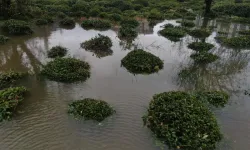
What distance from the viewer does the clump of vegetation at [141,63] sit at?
489 inches

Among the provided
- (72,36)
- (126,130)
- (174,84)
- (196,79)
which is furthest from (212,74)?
(72,36)

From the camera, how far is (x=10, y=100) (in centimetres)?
898

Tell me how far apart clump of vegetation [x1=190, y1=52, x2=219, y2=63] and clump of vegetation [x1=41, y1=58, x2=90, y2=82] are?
6.28m

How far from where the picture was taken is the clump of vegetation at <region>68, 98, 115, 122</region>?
853 centimetres

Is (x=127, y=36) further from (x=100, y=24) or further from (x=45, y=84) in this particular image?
(x=45, y=84)

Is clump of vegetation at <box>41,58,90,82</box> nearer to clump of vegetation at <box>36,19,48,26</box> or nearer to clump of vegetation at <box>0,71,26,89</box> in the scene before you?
clump of vegetation at <box>0,71,26,89</box>

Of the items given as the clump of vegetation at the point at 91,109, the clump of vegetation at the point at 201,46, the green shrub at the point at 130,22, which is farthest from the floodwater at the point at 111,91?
the green shrub at the point at 130,22

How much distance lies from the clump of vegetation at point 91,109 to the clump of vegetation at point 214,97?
12.2 ft

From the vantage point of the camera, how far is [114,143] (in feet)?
24.7

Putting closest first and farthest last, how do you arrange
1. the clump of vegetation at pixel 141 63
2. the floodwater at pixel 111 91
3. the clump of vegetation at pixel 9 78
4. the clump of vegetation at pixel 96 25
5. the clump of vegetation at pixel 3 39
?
the floodwater at pixel 111 91
the clump of vegetation at pixel 9 78
the clump of vegetation at pixel 141 63
the clump of vegetation at pixel 3 39
the clump of vegetation at pixel 96 25

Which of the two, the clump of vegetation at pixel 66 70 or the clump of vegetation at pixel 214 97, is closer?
the clump of vegetation at pixel 214 97

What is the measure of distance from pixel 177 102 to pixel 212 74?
4.66 m

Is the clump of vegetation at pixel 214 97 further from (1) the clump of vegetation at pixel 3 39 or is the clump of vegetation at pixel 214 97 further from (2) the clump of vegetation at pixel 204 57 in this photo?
(1) the clump of vegetation at pixel 3 39

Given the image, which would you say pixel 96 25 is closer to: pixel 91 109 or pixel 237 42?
pixel 237 42
